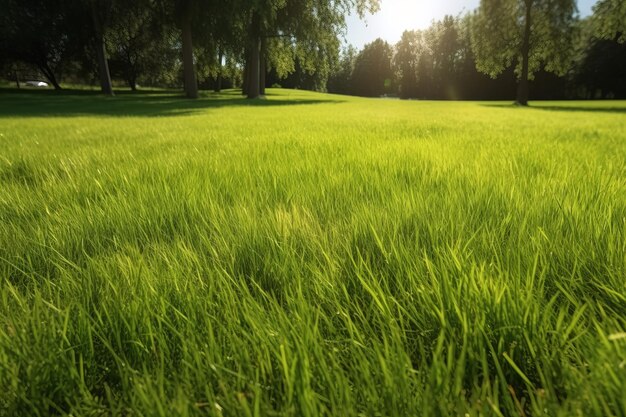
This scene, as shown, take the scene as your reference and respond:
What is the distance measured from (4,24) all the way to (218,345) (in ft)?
117

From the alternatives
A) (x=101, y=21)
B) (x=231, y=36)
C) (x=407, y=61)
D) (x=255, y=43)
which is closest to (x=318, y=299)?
(x=231, y=36)

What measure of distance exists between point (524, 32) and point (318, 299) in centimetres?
3064

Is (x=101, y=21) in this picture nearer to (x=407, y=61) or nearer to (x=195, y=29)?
(x=195, y=29)

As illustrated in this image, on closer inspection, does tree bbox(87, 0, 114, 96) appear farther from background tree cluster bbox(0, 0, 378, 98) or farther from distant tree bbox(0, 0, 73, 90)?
distant tree bbox(0, 0, 73, 90)

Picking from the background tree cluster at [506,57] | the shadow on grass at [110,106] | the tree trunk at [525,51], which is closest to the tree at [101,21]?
the shadow on grass at [110,106]

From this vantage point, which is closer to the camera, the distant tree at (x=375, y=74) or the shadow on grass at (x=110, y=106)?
the shadow on grass at (x=110, y=106)

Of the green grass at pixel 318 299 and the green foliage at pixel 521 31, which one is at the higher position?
the green foliage at pixel 521 31

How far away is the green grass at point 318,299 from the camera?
1.87ft

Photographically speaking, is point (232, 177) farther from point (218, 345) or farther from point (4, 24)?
point (4, 24)

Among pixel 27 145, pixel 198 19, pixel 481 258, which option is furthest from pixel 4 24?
pixel 481 258

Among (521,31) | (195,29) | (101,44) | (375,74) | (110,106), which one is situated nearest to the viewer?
(110,106)

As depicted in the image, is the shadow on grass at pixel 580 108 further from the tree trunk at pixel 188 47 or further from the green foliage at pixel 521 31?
the tree trunk at pixel 188 47

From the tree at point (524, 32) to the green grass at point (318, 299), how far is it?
28.5 m

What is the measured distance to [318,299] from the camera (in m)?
0.88
